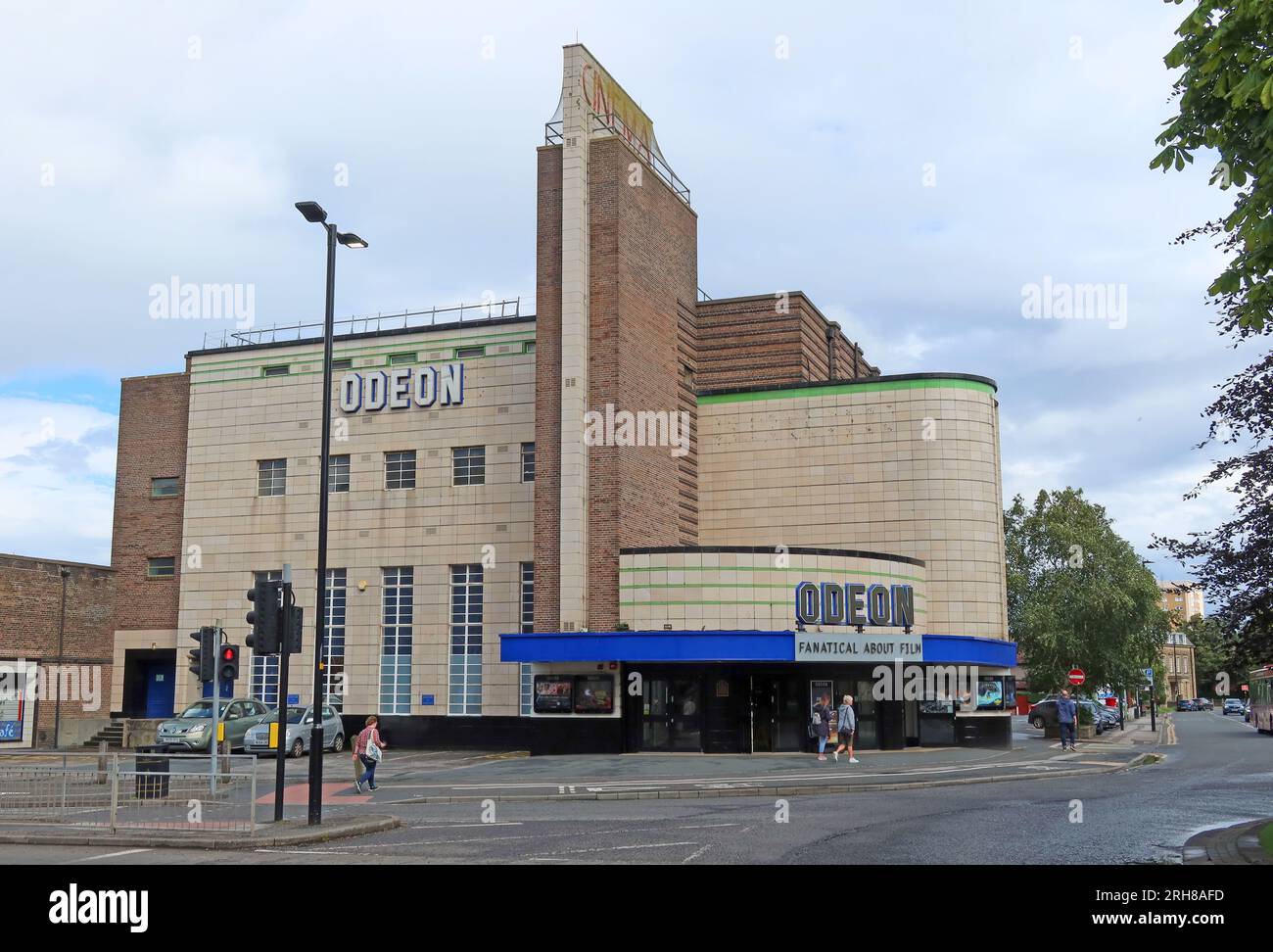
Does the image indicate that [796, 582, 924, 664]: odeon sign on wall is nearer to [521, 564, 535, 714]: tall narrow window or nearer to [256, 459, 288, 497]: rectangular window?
[521, 564, 535, 714]: tall narrow window

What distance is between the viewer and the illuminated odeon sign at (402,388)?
133 feet

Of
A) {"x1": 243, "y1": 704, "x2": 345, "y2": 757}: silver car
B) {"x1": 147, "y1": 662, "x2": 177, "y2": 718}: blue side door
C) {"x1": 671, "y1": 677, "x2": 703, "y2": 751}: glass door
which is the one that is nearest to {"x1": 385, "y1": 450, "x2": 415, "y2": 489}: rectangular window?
{"x1": 243, "y1": 704, "x2": 345, "y2": 757}: silver car

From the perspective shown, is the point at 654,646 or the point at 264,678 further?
the point at 264,678

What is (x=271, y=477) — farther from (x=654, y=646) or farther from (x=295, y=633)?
(x=295, y=633)

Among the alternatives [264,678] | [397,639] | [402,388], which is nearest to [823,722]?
[397,639]

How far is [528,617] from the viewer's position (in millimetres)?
38469

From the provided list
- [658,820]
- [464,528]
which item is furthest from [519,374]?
[658,820]

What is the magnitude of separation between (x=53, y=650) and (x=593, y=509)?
70.4ft

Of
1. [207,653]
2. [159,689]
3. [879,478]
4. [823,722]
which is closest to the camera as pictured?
[207,653]

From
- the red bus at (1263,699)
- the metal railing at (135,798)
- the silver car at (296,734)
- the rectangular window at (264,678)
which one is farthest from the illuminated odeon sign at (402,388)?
the red bus at (1263,699)

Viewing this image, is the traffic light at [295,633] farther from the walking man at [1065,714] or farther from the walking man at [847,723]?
the walking man at [1065,714]

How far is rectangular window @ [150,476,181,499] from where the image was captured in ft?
146

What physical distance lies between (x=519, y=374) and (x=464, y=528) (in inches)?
217

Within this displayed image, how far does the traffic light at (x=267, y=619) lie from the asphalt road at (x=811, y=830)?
321 centimetres
